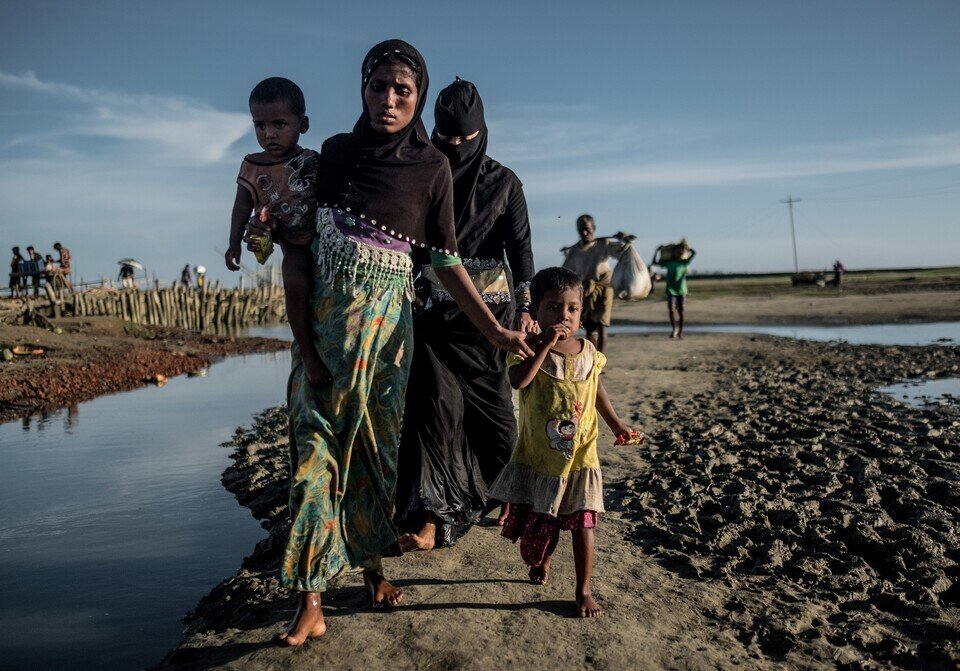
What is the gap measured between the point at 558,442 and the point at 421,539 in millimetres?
989

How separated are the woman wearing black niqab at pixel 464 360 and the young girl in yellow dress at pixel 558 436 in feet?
2.23

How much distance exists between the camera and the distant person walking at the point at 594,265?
10305 millimetres

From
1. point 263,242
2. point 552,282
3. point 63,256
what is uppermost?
point 63,256

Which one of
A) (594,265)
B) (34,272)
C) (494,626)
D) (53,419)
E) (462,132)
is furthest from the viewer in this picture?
(34,272)

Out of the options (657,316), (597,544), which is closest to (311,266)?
(597,544)

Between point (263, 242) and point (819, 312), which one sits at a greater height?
point (263, 242)

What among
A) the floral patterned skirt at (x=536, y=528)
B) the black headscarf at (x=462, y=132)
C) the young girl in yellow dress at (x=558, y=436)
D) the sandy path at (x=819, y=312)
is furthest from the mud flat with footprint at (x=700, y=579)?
the sandy path at (x=819, y=312)

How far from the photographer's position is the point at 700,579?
137 inches

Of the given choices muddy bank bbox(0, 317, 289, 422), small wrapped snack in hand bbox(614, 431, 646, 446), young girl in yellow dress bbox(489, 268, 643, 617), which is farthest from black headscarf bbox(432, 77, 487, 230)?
muddy bank bbox(0, 317, 289, 422)

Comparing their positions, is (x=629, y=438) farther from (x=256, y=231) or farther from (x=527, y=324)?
(x=256, y=231)

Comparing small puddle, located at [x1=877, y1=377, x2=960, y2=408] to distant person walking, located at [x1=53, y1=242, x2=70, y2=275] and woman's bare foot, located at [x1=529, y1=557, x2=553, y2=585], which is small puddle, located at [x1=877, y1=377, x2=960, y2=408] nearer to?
woman's bare foot, located at [x1=529, y1=557, x2=553, y2=585]

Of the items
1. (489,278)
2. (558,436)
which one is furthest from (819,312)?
(558,436)

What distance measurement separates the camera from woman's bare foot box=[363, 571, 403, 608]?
10.1ft

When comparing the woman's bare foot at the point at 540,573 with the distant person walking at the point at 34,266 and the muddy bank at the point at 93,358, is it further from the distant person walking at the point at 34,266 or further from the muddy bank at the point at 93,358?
the distant person walking at the point at 34,266
